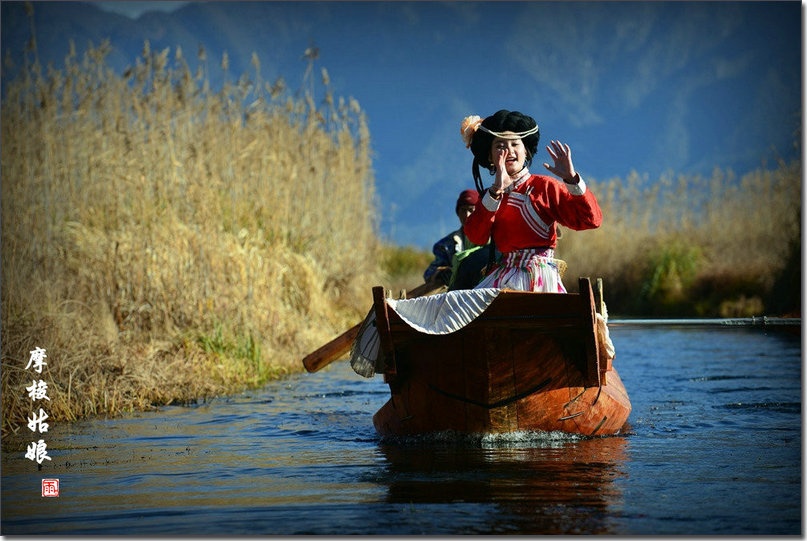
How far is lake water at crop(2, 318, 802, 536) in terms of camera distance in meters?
4.59

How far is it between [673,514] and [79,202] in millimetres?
7484

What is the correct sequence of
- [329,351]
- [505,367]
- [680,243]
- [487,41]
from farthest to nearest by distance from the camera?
[680,243] < [487,41] < [329,351] < [505,367]

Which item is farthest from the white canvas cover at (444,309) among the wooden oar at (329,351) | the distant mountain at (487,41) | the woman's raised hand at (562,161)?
the distant mountain at (487,41)

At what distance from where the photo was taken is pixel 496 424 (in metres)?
6.14

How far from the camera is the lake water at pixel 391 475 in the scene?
4590 millimetres

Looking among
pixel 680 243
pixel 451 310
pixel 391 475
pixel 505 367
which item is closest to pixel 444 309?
pixel 451 310

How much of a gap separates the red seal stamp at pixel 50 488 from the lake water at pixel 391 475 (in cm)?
3

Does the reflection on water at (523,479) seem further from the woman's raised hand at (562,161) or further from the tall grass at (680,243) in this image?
the tall grass at (680,243)

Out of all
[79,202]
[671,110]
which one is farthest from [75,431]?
[671,110]

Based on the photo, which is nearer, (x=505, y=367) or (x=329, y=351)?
(x=505, y=367)

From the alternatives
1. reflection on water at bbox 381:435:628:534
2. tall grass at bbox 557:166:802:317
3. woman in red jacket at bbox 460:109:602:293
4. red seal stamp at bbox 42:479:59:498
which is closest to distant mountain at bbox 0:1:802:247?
woman in red jacket at bbox 460:109:602:293

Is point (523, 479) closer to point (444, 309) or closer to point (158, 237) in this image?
point (444, 309)

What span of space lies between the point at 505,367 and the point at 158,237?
4.94 meters

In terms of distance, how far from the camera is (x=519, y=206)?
5867 millimetres
